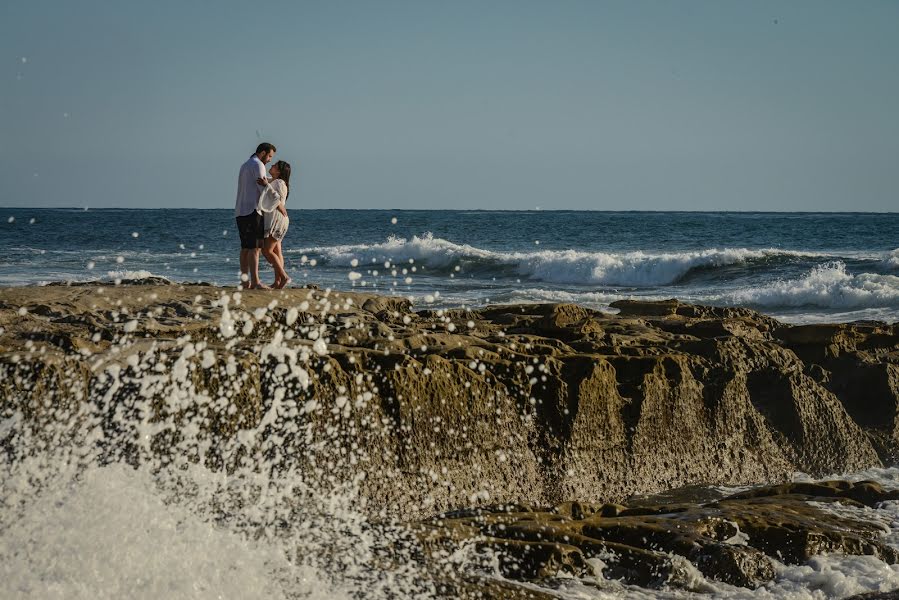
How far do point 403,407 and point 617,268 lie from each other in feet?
63.0

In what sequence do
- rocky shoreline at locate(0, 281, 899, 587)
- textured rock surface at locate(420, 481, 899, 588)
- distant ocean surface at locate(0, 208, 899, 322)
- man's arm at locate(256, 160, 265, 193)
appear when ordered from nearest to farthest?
textured rock surface at locate(420, 481, 899, 588)
rocky shoreline at locate(0, 281, 899, 587)
man's arm at locate(256, 160, 265, 193)
distant ocean surface at locate(0, 208, 899, 322)

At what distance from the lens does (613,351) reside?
7184 millimetres

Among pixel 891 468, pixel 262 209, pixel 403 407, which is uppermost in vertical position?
pixel 262 209

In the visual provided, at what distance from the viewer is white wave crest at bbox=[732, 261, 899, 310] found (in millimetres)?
17250

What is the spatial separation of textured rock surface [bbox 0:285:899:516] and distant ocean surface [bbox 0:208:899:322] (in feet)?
12.3

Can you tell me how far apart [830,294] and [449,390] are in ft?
42.8

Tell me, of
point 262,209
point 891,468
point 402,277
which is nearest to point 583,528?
point 891,468

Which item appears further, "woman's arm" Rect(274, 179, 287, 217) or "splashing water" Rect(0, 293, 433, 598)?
"woman's arm" Rect(274, 179, 287, 217)

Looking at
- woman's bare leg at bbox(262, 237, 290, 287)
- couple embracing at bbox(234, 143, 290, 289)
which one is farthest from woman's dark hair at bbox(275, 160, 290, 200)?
woman's bare leg at bbox(262, 237, 290, 287)

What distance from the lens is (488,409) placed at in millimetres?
6219

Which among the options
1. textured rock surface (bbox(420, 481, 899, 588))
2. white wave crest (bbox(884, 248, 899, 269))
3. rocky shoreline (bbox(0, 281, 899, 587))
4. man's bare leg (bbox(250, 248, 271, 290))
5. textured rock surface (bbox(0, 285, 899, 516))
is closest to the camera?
textured rock surface (bbox(420, 481, 899, 588))

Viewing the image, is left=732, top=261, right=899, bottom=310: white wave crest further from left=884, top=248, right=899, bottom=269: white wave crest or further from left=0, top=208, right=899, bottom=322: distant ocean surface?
left=884, top=248, right=899, bottom=269: white wave crest

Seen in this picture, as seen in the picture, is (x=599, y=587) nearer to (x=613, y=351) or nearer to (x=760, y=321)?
(x=613, y=351)

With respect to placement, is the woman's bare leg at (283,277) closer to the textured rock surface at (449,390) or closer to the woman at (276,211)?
the woman at (276,211)
